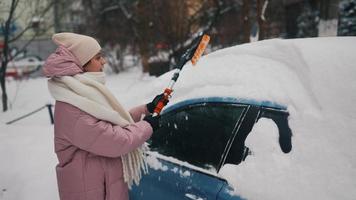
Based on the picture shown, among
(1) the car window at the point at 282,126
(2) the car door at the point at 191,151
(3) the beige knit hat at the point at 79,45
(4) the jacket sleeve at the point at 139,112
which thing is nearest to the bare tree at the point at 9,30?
(4) the jacket sleeve at the point at 139,112

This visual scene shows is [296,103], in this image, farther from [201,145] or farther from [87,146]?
[87,146]

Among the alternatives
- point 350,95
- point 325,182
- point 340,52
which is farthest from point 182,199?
point 340,52

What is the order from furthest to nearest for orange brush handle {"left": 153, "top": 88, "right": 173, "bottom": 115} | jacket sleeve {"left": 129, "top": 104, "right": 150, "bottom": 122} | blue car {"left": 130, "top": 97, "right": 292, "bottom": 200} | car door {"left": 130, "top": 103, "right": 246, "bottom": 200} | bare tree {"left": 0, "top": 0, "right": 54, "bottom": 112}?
1. bare tree {"left": 0, "top": 0, "right": 54, "bottom": 112}
2. jacket sleeve {"left": 129, "top": 104, "right": 150, "bottom": 122}
3. orange brush handle {"left": 153, "top": 88, "right": 173, "bottom": 115}
4. car door {"left": 130, "top": 103, "right": 246, "bottom": 200}
5. blue car {"left": 130, "top": 97, "right": 292, "bottom": 200}

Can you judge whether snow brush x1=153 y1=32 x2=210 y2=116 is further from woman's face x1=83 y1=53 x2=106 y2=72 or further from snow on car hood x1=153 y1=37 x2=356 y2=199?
woman's face x1=83 y1=53 x2=106 y2=72

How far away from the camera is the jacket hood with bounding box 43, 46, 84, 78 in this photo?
1774 mm

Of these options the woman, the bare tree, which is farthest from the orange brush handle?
the bare tree

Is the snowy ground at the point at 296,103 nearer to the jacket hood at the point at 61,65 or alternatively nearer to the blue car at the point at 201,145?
the blue car at the point at 201,145

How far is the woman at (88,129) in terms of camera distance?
175 cm

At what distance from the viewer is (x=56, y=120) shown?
1.83 m

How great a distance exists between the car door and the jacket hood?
0.77 metres

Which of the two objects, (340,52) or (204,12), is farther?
(204,12)

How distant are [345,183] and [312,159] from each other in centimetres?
17

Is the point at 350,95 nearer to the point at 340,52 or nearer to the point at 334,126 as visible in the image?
the point at 334,126

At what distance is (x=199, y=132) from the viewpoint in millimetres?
2145
